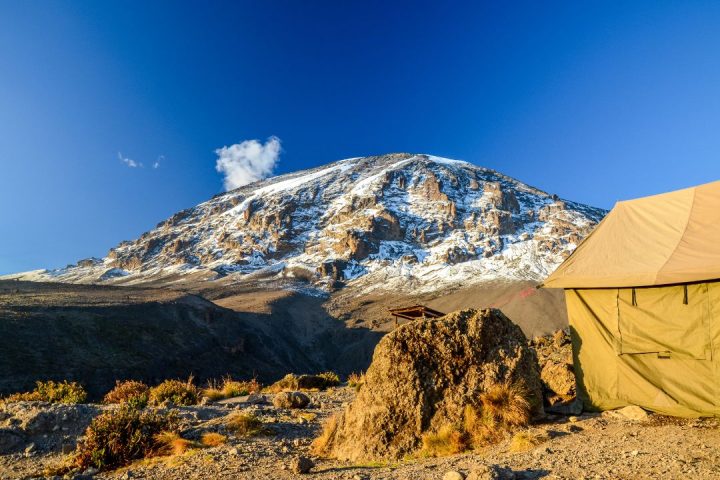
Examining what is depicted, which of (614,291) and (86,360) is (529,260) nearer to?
(86,360)

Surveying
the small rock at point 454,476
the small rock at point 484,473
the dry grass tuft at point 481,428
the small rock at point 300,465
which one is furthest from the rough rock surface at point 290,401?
the small rock at point 484,473

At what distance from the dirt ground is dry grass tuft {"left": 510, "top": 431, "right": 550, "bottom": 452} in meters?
0.08

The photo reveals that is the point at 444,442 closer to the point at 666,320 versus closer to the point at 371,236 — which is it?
the point at 666,320

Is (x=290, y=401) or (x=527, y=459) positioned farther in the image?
(x=290, y=401)

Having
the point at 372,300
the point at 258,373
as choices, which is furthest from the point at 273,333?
the point at 372,300

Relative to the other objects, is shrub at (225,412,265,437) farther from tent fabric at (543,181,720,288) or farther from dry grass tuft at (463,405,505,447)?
tent fabric at (543,181,720,288)

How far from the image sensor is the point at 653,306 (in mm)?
6633

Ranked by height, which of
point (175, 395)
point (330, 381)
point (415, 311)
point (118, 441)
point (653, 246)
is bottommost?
point (330, 381)

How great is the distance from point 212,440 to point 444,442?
3.77 meters

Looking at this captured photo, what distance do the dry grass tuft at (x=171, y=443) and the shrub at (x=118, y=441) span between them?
0.06 meters

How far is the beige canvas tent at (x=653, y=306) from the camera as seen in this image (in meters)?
6.18

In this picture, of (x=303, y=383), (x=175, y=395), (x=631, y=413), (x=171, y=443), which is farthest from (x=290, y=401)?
(x=631, y=413)

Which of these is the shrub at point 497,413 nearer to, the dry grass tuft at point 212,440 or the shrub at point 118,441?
the dry grass tuft at point 212,440

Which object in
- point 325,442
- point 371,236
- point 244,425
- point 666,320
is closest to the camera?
point 325,442
